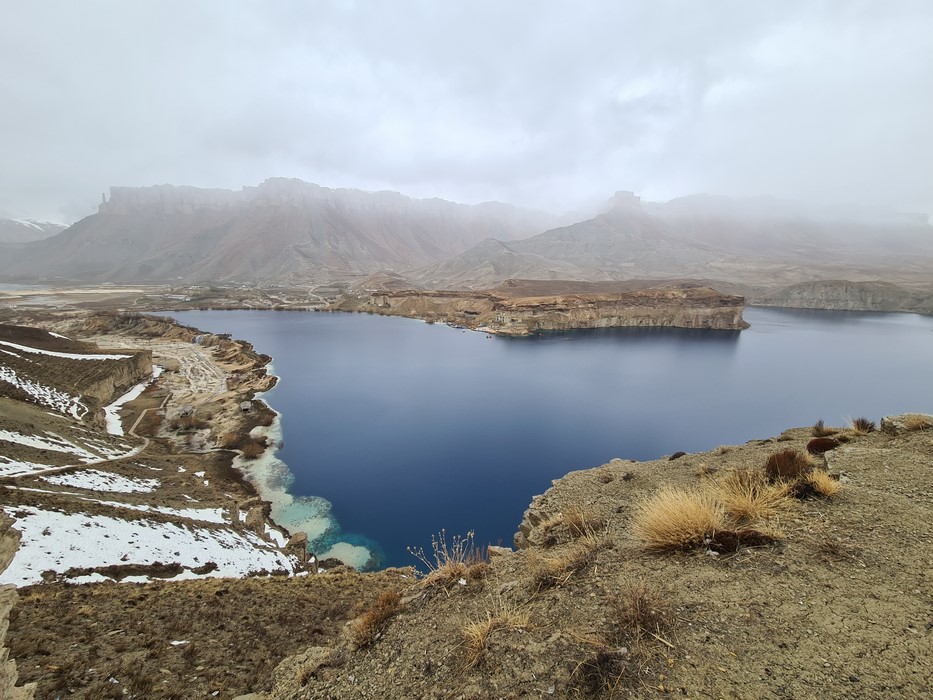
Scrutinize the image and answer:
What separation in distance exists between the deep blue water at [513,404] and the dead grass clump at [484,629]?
40.6ft

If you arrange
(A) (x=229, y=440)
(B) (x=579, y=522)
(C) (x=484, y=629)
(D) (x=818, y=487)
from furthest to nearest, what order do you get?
(A) (x=229, y=440) → (B) (x=579, y=522) → (D) (x=818, y=487) → (C) (x=484, y=629)

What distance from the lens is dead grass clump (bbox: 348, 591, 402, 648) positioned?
413cm

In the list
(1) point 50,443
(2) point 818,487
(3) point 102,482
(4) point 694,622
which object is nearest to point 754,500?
(2) point 818,487

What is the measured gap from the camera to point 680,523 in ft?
14.0

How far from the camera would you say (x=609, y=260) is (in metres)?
187

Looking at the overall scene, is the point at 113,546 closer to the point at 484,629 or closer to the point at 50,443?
the point at 50,443

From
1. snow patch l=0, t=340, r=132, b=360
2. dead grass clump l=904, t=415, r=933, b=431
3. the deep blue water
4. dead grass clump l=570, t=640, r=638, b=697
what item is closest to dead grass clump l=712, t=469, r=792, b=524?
dead grass clump l=570, t=640, r=638, b=697

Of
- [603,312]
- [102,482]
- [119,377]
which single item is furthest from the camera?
[603,312]

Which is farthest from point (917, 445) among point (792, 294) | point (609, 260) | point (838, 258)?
point (838, 258)

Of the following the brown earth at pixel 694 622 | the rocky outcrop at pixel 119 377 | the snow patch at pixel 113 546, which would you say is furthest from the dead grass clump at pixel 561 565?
the rocky outcrop at pixel 119 377

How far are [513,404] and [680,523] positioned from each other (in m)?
27.4

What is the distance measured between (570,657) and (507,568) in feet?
7.30

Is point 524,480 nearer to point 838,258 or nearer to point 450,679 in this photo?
point 450,679

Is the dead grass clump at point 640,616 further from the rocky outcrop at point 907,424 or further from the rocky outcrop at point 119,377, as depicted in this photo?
the rocky outcrop at point 119,377
